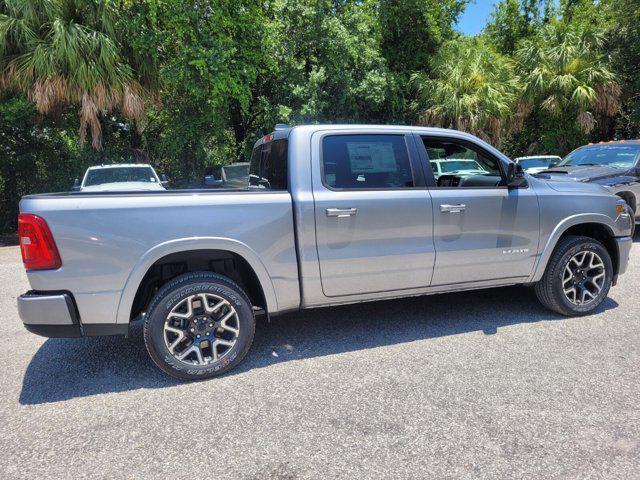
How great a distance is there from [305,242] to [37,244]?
1.87 metres

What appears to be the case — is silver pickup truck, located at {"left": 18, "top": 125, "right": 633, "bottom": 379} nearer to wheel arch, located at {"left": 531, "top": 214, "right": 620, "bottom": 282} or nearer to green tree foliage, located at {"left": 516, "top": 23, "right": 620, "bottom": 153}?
wheel arch, located at {"left": 531, "top": 214, "right": 620, "bottom": 282}

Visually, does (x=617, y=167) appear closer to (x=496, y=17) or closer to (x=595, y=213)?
(x=595, y=213)

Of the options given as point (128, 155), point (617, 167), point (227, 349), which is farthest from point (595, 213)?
point (128, 155)

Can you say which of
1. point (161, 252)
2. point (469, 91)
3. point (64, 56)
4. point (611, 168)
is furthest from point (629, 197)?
point (64, 56)

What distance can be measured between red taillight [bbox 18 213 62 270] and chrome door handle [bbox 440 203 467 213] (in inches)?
119

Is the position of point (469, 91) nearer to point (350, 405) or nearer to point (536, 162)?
point (536, 162)

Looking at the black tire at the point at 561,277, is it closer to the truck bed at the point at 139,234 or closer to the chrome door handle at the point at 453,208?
the chrome door handle at the point at 453,208

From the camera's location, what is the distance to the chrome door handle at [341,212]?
11.6 ft

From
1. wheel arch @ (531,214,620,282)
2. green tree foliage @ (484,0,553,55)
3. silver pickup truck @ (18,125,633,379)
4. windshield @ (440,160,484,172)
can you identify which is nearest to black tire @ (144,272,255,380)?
silver pickup truck @ (18,125,633,379)

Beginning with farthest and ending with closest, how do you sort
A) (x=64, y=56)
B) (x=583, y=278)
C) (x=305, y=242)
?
(x=64, y=56) → (x=583, y=278) → (x=305, y=242)

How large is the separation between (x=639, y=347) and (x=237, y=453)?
11.2 feet

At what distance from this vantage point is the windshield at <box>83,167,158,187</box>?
10.4 metres

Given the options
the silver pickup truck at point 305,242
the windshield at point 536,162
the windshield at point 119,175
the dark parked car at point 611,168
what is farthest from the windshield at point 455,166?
the windshield at point 119,175

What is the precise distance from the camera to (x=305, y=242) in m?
3.52
